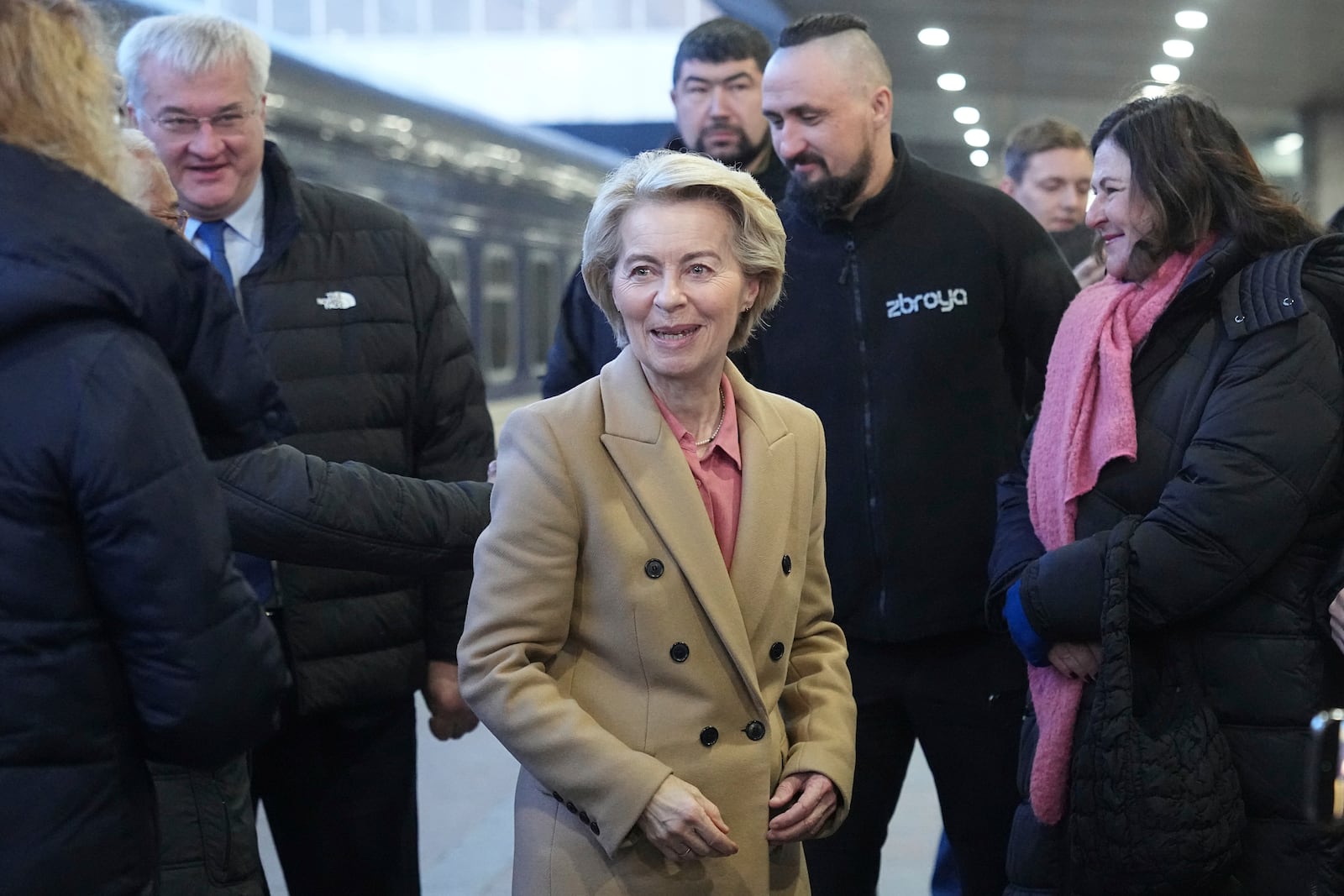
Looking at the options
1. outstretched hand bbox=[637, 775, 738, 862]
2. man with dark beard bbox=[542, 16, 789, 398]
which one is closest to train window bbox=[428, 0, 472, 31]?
man with dark beard bbox=[542, 16, 789, 398]

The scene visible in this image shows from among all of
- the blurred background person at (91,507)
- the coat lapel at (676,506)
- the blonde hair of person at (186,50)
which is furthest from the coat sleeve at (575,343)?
the blurred background person at (91,507)

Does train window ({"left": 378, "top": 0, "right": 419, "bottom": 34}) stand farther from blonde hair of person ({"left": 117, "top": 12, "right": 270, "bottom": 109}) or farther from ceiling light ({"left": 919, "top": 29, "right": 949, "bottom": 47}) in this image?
blonde hair of person ({"left": 117, "top": 12, "right": 270, "bottom": 109})

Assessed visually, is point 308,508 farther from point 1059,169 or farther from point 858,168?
point 1059,169

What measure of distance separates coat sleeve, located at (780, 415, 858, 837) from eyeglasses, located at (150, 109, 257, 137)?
155 centimetres

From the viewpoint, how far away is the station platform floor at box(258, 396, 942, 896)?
4.93 metres

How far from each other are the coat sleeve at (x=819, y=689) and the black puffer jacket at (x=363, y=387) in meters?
1.16

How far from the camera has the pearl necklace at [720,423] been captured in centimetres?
238

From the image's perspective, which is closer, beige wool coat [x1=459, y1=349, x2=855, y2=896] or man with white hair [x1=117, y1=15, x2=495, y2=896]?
beige wool coat [x1=459, y1=349, x2=855, y2=896]

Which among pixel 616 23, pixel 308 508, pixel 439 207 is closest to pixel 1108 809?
pixel 308 508

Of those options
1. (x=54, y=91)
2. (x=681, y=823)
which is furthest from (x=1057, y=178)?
(x=54, y=91)

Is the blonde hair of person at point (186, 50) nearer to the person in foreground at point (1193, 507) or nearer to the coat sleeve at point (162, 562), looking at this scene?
the coat sleeve at point (162, 562)

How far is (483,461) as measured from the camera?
350 cm

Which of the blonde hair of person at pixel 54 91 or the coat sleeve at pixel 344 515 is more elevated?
the blonde hair of person at pixel 54 91

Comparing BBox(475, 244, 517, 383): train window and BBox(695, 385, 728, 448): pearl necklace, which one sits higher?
BBox(695, 385, 728, 448): pearl necklace
